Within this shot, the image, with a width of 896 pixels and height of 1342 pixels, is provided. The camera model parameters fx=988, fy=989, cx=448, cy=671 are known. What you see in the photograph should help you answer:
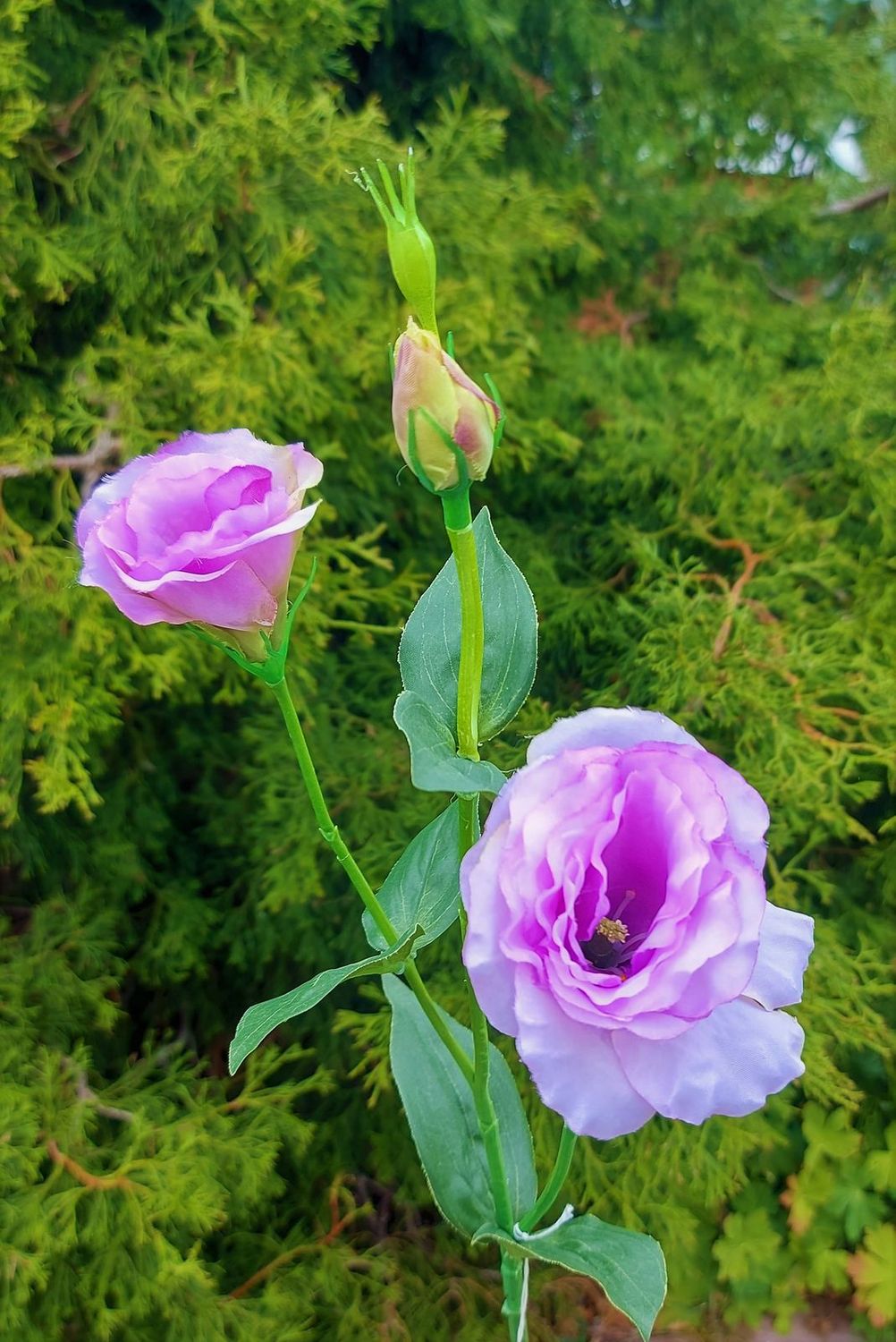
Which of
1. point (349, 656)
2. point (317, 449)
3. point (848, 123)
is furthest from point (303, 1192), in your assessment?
point (848, 123)

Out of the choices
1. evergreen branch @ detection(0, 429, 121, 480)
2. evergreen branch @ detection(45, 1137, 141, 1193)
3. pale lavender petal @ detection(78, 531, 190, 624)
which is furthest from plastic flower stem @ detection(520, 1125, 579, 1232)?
evergreen branch @ detection(0, 429, 121, 480)

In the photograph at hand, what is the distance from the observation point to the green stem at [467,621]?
314 millimetres

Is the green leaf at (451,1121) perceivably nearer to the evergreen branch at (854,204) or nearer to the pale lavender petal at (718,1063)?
the pale lavender petal at (718,1063)

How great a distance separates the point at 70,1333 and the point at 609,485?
35.4 inches

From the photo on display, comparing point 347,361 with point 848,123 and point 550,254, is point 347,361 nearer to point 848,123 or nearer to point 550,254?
point 550,254

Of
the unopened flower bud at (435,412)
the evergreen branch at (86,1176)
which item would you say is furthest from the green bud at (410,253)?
the evergreen branch at (86,1176)

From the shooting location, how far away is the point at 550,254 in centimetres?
122

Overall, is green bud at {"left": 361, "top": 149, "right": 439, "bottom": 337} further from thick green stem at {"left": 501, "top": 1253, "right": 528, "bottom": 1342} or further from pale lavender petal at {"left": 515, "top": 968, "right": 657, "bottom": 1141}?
thick green stem at {"left": 501, "top": 1253, "right": 528, "bottom": 1342}

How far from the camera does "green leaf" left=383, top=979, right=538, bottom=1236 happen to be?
1.67ft

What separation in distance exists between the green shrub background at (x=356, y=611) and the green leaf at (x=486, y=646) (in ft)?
1.37

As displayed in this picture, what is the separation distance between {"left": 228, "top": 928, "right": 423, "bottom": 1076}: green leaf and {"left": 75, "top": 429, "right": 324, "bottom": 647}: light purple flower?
5.3 inches

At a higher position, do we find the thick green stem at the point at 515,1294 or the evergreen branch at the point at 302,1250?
the thick green stem at the point at 515,1294

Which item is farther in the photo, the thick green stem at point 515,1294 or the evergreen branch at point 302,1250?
the evergreen branch at point 302,1250

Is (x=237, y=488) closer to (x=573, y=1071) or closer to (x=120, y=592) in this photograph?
(x=120, y=592)
